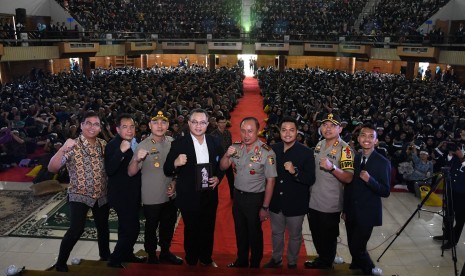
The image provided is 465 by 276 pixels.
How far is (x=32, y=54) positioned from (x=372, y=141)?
60.0ft

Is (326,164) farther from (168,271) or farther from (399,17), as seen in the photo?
(399,17)

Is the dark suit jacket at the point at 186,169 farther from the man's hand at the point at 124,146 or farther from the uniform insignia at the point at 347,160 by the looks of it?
the uniform insignia at the point at 347,160

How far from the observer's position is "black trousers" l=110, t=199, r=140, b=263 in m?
3.35

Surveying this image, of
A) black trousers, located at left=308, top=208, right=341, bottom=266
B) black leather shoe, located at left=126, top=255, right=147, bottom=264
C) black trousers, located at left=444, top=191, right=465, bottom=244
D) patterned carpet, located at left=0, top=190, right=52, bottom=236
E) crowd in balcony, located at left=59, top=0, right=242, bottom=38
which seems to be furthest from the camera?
crowd in balcony, located at left=59, top=0, right=242, bottom=38

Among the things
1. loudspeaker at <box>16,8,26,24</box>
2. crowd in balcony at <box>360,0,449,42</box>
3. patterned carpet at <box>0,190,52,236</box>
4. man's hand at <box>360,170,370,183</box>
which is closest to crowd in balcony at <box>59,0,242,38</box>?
loudspeaker at <box>16,8,26,24</box>

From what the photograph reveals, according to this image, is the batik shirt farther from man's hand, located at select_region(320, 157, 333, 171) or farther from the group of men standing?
man's hand, located at select_region(320, 157, 333, 171)

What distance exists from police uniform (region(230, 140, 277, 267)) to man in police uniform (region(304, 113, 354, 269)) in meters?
0.46

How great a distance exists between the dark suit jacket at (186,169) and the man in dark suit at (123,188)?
1.17ft

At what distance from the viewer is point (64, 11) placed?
83.5 ft

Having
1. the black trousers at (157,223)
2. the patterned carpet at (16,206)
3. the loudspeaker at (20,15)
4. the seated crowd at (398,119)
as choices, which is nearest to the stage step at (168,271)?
the black trousers at (157,223)

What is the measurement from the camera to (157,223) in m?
3.63

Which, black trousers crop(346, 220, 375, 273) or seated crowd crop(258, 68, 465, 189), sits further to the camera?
seated crowd crop(258, 68, 465, 189)

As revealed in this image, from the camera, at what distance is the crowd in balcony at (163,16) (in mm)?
25812

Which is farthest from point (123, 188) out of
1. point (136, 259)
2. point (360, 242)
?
point (360, 242)
